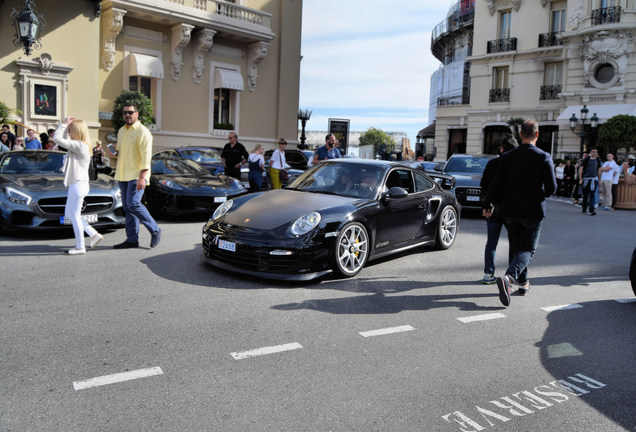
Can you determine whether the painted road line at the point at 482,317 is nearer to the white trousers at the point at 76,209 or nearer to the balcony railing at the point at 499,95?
the white trousers at the point at 76,209

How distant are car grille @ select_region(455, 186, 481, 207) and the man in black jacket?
24.5 feet

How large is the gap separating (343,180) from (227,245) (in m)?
1.99

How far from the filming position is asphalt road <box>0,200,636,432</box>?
3.20m

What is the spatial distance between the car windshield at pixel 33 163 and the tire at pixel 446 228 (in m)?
Answer: 6.17

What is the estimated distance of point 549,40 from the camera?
116 ft

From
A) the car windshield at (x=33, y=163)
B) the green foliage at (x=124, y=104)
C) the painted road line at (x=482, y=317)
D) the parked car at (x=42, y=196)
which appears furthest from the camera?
the green foliage at (x=124, y=104)

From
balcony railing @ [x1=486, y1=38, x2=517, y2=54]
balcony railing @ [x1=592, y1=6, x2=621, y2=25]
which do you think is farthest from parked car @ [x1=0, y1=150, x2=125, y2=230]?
balcony railing @ [x1=486, y1=38, x2=517, y2=54]

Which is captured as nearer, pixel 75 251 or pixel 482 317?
pixel 482 317

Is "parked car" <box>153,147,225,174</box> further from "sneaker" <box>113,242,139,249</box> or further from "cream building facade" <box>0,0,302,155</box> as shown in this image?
"sneaker" <box>113,242,139,249</box>

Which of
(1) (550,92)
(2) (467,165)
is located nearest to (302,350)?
(2) (467,165)

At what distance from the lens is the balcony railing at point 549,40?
3506 centimetres

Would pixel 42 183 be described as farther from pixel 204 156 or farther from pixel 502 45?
pixel 502 45

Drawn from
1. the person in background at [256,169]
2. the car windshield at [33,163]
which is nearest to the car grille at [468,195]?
the person in background at [256,169]

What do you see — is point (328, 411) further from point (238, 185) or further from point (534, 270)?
point (238, 185)
